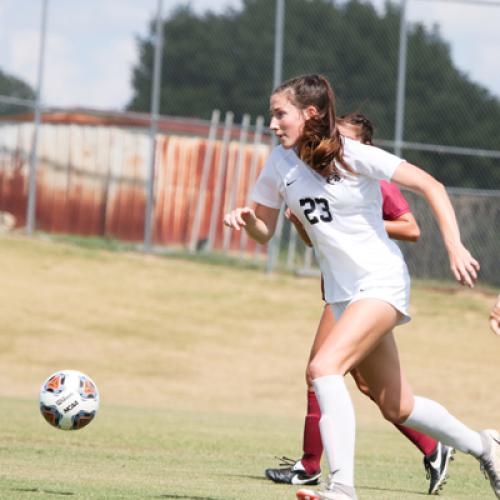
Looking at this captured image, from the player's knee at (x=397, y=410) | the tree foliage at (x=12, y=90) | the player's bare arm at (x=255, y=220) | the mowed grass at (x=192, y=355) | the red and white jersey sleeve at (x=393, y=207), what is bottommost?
the mowed grass at (x=192, y=355)

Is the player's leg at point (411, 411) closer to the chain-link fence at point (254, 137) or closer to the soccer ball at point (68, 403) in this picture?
the soccer ball at point (68, 403)

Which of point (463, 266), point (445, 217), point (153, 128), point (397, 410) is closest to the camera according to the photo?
point (463, 266)

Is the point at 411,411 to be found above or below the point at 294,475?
above

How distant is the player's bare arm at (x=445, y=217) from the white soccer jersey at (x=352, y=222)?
83 mm

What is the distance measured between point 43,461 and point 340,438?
295 cm

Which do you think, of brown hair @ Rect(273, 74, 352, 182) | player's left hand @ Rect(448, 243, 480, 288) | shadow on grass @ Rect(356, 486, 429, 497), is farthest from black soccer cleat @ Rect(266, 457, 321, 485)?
player's left hand @ Rect(448, 243, 480, 288)

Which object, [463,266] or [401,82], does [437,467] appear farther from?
[401,82]

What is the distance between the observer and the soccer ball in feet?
25.4

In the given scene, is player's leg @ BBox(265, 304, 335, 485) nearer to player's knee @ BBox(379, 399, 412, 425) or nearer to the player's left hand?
player's knee @ BBox(379, 399, 412, 425)

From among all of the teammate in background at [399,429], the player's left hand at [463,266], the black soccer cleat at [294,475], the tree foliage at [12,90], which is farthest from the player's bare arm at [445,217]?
the tree foliage at [12,90]

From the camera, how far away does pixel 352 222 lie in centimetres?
592

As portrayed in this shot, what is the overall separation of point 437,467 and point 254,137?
15779 millimetres

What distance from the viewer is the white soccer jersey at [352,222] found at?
19.2 ft

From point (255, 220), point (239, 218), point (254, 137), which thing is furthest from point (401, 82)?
point (239, 218)
